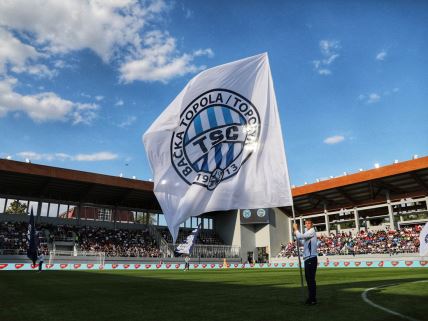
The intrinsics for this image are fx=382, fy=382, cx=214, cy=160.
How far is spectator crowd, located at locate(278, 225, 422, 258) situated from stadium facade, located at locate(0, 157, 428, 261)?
7.22 ft

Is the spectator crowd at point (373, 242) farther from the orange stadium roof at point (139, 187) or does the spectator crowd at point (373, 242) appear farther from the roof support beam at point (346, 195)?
the orange stadium roof at point (139, 187)

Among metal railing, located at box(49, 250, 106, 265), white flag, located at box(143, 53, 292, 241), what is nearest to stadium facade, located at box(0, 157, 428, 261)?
metal railing, located at box(49, 250, 106, 265)

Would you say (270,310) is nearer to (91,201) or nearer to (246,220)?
(91,201)

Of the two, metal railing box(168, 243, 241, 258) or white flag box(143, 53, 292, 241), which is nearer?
white flag box(143, 53, 292, 241)

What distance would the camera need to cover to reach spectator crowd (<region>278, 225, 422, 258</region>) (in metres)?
41.5

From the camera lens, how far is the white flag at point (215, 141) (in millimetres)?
10172

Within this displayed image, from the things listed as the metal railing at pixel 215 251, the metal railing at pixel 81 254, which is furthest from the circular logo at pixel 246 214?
the metal railing at pixel 81 254

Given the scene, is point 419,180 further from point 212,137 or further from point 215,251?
point 212,137

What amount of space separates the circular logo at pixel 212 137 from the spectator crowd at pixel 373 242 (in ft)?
119

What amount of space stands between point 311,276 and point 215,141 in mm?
4510

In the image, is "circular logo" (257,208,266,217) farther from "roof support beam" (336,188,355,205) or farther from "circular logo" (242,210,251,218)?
"roof support beam" (336,188,355,205)

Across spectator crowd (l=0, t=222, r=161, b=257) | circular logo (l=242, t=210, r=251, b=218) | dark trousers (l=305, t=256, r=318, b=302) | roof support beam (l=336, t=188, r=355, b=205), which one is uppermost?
roof support beam (l=336, t=188, r=355, b=205)

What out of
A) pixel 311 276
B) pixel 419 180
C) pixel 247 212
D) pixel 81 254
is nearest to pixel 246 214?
pixel 247 212

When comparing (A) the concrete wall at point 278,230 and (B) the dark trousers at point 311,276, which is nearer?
(B) the dark trousers at point 311,276
